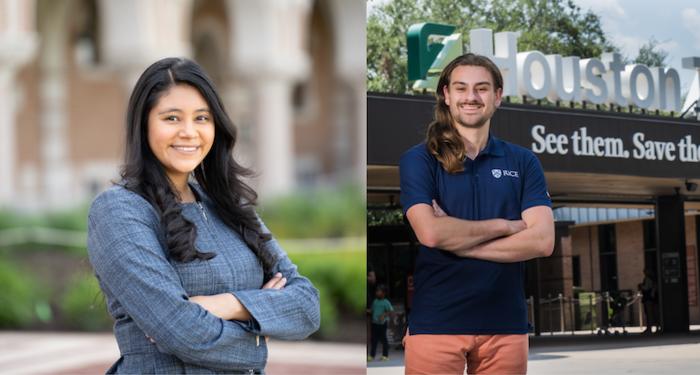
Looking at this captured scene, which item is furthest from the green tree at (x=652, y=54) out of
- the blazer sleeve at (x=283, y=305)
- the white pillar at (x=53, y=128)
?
the white pillar at (x=53, y=128)

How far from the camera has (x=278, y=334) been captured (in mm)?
2104

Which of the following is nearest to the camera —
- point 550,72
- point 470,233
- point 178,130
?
point 178,130

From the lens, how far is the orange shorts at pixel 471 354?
9.89 ft

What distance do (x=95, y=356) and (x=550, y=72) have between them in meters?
6.42

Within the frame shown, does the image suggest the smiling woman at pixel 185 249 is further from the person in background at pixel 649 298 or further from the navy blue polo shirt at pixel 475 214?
the person in background at pixel 649 298

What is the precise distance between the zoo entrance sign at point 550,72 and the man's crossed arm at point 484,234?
1.90 ft

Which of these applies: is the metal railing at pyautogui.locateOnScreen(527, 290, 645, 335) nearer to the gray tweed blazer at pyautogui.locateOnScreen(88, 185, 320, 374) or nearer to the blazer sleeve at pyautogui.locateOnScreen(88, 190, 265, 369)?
the gray tweed blazer at pyautogui.locateOnScreen(88, 185, 320, 374)

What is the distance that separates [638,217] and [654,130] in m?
0.32

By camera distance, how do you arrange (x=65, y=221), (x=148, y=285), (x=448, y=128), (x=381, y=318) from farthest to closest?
(x=65, y=221) < (x=381, y=318) < (x=448, y=128) < (x=148, y=285)

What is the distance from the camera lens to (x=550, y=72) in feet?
11.6

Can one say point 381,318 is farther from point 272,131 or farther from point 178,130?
point 272,131

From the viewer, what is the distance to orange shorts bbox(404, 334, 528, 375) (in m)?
3.01

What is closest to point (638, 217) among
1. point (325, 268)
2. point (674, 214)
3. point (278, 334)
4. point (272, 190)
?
point (674, 214)

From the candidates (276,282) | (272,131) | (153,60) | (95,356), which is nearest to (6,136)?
(153,60)
